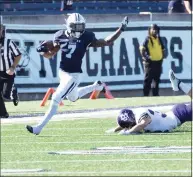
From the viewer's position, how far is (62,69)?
45.1 feet

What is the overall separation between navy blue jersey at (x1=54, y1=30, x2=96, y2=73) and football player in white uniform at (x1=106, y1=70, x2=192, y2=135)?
1025 millimetres

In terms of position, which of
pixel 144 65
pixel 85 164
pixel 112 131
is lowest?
pixel 144 65

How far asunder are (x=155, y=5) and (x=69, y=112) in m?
8.84

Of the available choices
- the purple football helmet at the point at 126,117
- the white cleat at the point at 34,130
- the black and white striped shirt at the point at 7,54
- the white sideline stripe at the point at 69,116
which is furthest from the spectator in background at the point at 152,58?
the white cleat at the point at 34,130

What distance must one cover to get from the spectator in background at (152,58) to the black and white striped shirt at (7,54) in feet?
18.2

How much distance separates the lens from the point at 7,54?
665 inches

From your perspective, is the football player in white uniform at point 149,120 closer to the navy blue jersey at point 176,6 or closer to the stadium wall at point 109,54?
the stadium wall at point 109,54

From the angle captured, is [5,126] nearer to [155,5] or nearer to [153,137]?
[153,137]

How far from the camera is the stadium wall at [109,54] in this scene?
2181 cm

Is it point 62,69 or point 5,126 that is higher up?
point 62,69

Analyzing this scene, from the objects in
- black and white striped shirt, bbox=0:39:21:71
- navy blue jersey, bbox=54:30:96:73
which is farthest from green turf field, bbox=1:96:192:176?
black and white striped shirt, bbox=0:39:21:71

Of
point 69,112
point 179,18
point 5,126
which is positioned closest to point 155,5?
point 179,18

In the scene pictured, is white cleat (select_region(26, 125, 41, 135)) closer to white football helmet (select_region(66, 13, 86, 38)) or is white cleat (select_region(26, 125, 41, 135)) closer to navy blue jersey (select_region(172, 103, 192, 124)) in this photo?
white football helmet (select_region(66, 13, 86, 38))

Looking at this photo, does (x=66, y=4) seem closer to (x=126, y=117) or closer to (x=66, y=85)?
(x=66, y=85)
